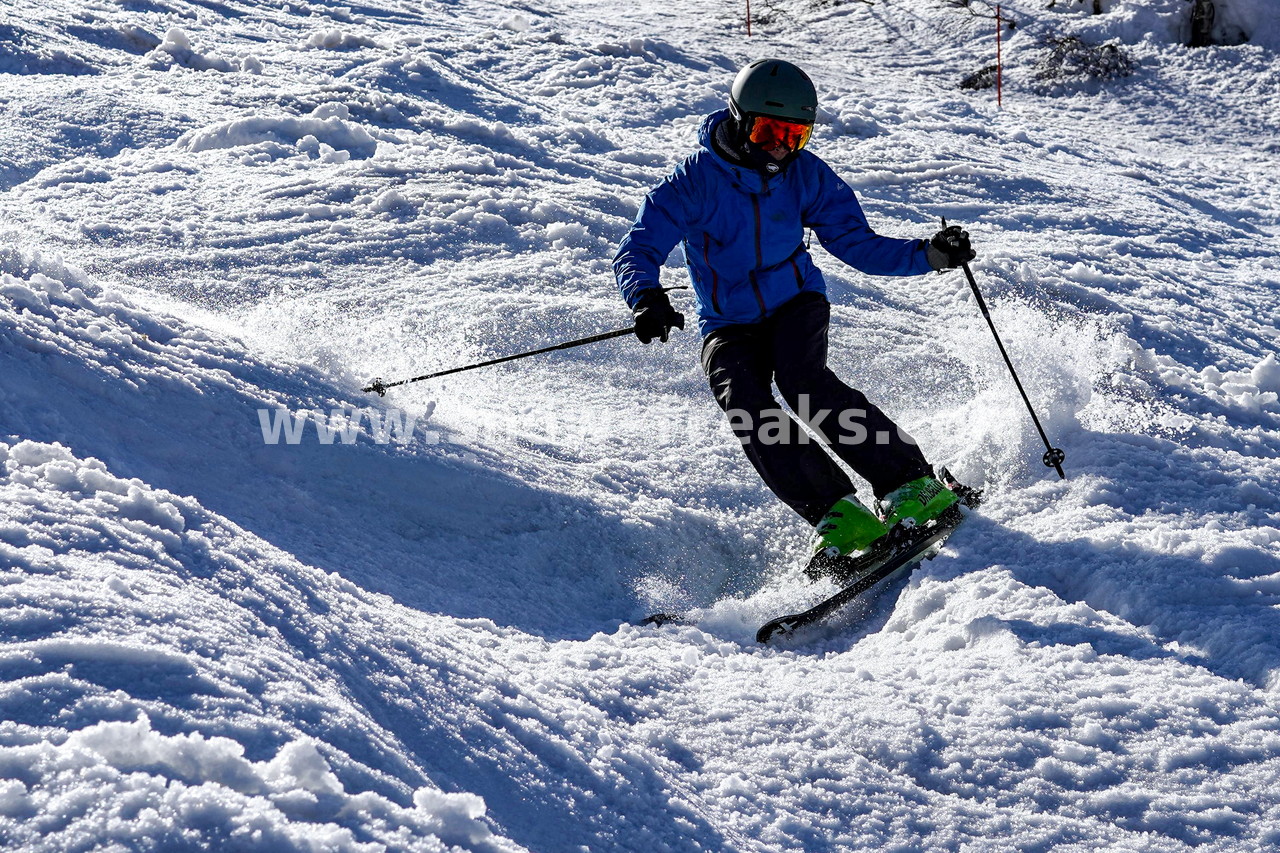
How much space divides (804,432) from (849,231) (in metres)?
0.86

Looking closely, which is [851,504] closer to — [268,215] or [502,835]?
[502,835]

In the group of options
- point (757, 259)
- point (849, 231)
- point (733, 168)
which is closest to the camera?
point (733, 168)

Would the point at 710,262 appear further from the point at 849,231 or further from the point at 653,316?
the point at 849,231

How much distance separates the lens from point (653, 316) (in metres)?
3.84

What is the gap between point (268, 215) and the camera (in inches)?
264

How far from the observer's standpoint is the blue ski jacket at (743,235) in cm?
404

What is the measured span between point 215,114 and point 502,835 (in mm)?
7404

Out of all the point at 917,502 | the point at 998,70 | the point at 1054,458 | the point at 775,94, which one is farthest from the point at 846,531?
the point at 998,70

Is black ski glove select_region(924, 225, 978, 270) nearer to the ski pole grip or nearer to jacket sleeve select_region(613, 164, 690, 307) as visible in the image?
the ski pole grip

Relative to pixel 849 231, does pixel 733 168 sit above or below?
above

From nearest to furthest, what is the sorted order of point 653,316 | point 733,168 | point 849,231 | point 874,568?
point 874,568
point 653,316
point 733,168
point 849,231

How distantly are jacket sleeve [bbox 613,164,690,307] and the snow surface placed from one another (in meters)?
0.93

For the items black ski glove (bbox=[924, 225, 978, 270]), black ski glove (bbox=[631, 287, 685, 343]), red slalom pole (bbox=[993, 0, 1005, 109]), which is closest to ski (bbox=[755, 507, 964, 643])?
black ski glove (bbox=[924, 225, 978, 270])

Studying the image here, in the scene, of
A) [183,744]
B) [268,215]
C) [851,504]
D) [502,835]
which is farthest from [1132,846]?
[268,215]
